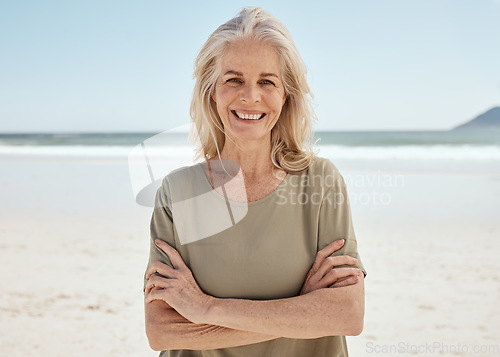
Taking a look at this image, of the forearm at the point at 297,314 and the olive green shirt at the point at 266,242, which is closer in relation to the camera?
the forearm at the point at 297,314

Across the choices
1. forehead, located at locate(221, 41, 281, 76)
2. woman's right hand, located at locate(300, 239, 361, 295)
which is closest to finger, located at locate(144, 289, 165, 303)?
woman's right hand, located at locate(300, 239, 361, 295)

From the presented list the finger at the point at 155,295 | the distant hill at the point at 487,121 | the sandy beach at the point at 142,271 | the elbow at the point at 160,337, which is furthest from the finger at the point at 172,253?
the distant hill at the point at 487,121

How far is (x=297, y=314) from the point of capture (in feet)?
5.29

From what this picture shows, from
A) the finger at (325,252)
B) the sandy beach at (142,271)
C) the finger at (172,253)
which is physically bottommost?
the sandy beach at (142,271)

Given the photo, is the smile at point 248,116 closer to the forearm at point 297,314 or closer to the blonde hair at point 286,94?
the blonde hair at point 286,94

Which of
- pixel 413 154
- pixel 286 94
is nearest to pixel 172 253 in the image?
pixel 286 94

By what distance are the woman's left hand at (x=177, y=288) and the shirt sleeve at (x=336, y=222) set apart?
0.50 m

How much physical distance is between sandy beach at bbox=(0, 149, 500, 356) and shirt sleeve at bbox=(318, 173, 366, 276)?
8.08 ft

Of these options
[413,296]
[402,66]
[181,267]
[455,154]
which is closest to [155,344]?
[181,267]

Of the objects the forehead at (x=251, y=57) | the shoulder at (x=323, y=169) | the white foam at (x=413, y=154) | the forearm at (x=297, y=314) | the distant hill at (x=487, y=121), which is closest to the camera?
the forearm at (x=297, y=314)

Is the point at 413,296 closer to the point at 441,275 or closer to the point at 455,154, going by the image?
the point at 441,275

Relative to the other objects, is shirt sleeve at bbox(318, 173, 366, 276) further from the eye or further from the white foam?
the white foam

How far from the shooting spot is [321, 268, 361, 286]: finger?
167 centimetres

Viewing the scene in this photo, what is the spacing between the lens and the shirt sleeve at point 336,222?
1.76 metres
